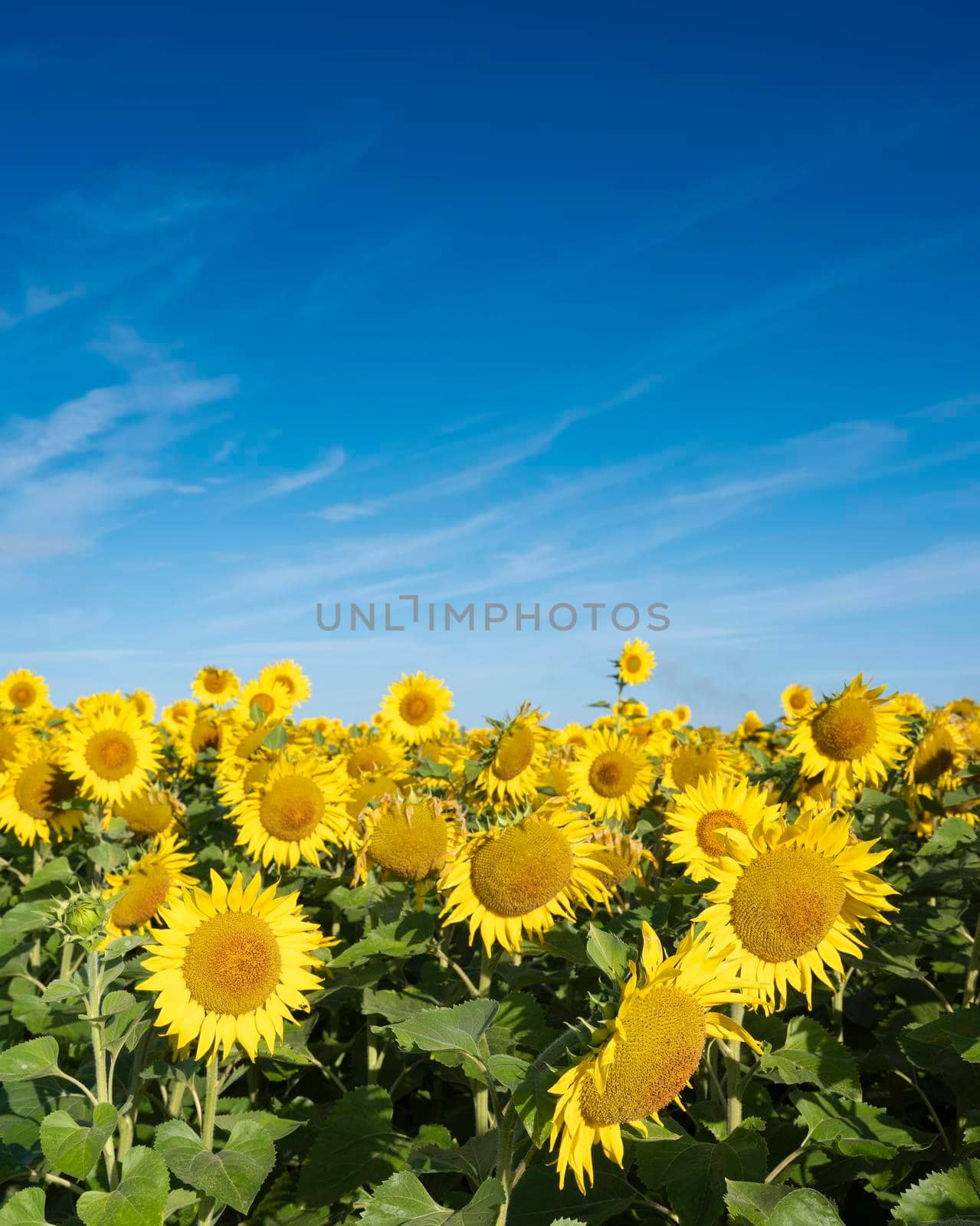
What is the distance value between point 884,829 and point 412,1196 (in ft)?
16.7

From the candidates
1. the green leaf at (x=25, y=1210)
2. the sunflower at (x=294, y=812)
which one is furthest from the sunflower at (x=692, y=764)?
the green leaf at (x=25, y=1210)

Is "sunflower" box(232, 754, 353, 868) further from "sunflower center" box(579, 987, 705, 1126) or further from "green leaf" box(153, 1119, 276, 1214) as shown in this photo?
"sunflower center" box(579, 987, 705, 1126)

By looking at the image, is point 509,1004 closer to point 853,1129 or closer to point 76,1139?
point 853,1129

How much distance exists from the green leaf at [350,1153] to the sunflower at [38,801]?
194 inches

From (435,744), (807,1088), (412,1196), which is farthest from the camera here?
(435,744)

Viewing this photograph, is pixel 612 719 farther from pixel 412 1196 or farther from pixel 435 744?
pixel 412 1196

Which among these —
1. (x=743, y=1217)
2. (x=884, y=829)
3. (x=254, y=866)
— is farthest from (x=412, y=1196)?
(x=884, y=829)

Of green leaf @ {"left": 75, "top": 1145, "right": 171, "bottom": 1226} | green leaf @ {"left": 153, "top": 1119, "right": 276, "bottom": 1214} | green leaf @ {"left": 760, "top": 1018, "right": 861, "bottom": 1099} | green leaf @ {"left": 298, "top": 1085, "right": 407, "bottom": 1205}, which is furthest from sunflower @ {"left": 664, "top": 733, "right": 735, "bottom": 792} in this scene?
green leaf @ {"left": 75, "top": 1145, "right": 171, "bottom": 1226}

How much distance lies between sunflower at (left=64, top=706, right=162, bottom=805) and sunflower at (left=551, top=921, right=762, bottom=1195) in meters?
6.74

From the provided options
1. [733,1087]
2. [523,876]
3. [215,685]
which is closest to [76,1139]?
[523,876]

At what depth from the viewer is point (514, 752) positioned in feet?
20.9

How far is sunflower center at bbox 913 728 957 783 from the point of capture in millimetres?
6992

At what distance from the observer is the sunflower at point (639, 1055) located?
2502 millimetres

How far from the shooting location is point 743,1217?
10.9 feet
